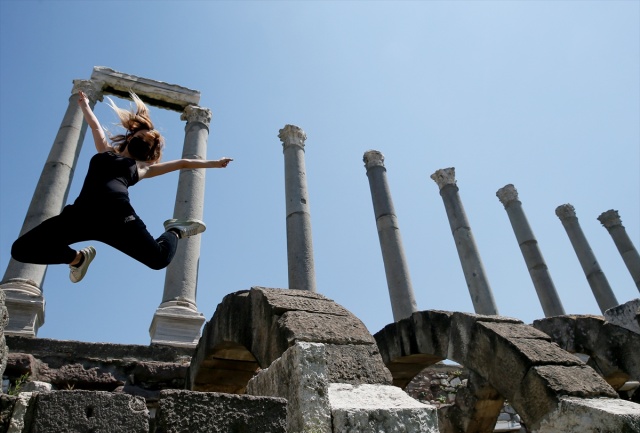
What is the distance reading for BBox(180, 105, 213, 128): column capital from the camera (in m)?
16.3

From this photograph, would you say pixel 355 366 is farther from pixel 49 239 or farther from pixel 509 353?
→ pixel 49 239

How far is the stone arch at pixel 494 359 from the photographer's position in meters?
4.38

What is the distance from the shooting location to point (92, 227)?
369 cm

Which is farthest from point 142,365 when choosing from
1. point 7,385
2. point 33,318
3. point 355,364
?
point 355,364

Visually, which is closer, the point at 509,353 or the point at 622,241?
the point at 509,353

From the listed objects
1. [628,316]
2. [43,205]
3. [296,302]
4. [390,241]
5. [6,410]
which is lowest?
[6,410]

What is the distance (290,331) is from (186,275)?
8.80 metres

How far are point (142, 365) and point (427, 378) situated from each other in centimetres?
522

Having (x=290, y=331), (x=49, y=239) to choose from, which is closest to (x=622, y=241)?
(x=290, y=331)

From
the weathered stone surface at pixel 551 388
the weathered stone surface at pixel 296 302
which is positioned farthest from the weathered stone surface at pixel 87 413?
the weathered stone surface at pixel 551 388

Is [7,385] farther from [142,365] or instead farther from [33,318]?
[33,318]

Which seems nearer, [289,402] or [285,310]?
[289,402]

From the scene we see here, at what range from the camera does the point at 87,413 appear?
2512mm

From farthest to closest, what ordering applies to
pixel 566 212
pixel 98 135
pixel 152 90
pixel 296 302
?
1. pixel 566 212
2. pixel 152 90
3. pixel 296 302
4. pixel 98 135
